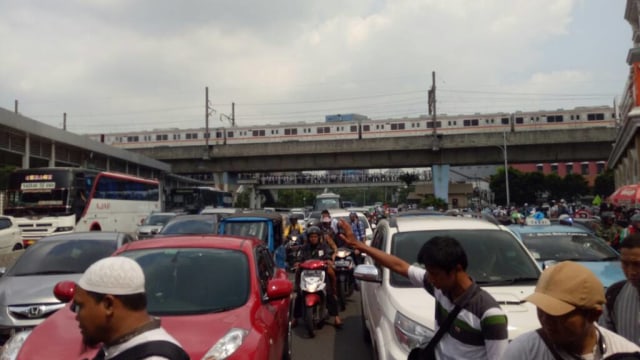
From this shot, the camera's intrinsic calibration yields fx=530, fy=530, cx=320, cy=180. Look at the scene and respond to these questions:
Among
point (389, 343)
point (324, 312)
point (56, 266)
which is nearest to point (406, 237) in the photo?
point (389, 343)

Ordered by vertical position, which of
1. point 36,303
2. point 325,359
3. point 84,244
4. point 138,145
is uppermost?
point 138,145

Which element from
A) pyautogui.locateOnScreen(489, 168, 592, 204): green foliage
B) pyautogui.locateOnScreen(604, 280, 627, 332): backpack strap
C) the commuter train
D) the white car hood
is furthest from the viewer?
pyautogui.locateOnScreen(489, 168, 592, 204): green foliage

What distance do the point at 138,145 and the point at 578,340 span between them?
65.3 metres

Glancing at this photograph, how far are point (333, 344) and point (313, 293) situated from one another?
0.88m

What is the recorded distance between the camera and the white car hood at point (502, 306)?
3.78 metres

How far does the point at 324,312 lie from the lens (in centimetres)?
832

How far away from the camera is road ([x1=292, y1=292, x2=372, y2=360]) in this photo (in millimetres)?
6627

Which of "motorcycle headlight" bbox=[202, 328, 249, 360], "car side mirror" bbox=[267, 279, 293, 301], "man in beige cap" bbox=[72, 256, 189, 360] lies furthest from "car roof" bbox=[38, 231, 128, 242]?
"man in beige cap" bbox=[72, 256, 189, 360]

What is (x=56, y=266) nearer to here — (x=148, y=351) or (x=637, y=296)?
(x=148, y=351)

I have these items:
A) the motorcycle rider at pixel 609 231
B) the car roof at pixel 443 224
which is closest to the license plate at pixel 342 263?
the car roof at pixel 443 224

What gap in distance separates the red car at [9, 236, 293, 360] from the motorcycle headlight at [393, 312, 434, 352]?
104cm

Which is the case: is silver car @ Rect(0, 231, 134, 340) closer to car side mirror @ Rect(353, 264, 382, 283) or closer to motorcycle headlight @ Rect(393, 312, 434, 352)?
car side mirror @ Rect(353, 264, 382, 283)

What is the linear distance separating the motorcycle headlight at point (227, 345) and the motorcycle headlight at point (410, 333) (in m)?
1.17

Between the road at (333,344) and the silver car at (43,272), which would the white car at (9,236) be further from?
the road at (333,344)
